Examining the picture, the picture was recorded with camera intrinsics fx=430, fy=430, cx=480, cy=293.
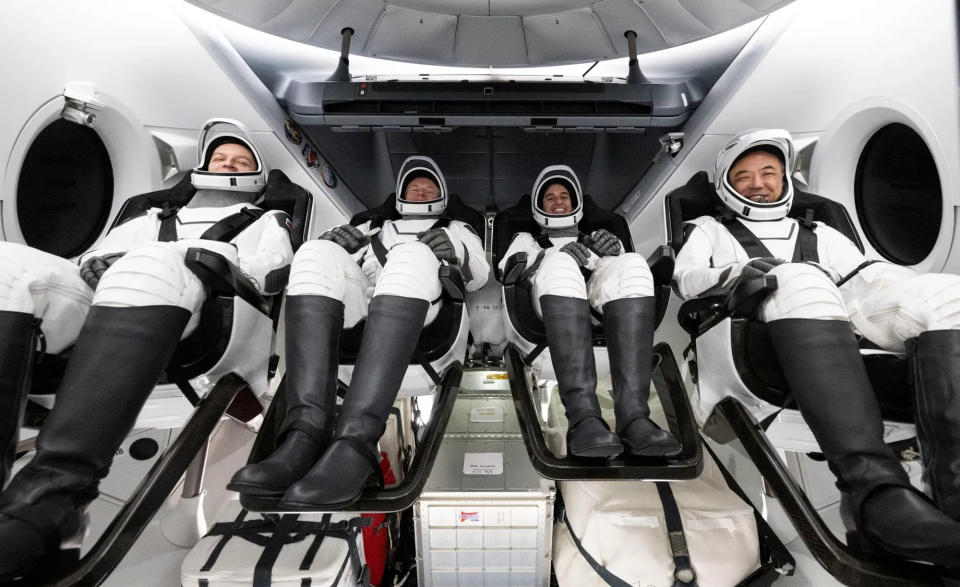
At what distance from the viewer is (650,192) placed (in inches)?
111

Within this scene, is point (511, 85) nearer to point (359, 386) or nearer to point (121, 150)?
point (359, 386)

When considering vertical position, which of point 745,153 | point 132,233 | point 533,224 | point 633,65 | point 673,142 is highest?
point 633,65

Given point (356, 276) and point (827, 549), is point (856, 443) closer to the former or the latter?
point (827, 549)

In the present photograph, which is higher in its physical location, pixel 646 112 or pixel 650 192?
pixel 646 112

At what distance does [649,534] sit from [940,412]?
979 millimetres

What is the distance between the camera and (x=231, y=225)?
1861 millimetres

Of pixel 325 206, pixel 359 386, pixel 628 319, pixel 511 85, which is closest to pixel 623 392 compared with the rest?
pixel 628 319

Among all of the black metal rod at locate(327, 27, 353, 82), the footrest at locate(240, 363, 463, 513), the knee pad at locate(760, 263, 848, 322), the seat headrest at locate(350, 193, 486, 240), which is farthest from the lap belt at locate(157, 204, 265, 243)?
the knee pad at locate(760, 263, 848, 322)

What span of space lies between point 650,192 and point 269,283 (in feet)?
7.68

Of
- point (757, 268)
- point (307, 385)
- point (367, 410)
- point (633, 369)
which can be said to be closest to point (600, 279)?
point (633, 369)

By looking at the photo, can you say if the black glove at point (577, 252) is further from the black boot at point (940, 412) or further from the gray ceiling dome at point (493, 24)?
the gray ceiling dome at point (493, 24)

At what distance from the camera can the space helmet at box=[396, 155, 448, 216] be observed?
2.17m

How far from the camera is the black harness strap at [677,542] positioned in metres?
1.54

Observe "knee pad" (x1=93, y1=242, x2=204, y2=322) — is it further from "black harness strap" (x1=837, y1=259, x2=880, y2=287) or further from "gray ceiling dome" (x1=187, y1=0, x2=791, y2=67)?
"black harness strap" (x1=837, y1=259, x2=880, y2=287)
